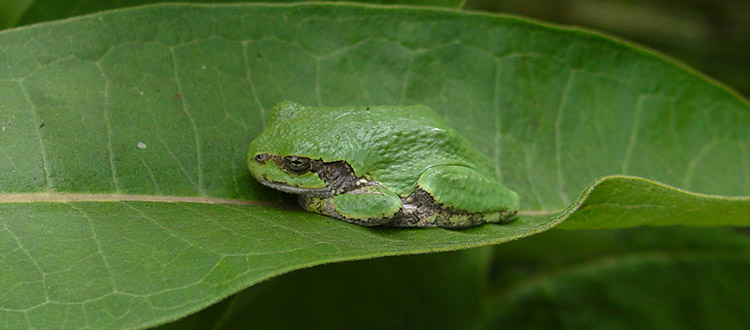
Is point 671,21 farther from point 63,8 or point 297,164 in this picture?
point 63,8

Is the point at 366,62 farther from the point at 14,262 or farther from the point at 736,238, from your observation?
the point at 736,238

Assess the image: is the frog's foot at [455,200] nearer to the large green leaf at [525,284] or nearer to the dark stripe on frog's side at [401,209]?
the dark stripe on frog's side at [401,209]

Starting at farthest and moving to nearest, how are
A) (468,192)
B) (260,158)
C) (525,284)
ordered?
(525,284)
(468,192)
(260,158)

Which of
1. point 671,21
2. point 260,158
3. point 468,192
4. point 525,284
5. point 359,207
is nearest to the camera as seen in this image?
point 260,158

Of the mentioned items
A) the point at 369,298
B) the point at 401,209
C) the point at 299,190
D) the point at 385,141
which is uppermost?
the point at 385,141

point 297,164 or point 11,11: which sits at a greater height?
point 11,11

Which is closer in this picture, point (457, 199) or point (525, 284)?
point (457, 199)

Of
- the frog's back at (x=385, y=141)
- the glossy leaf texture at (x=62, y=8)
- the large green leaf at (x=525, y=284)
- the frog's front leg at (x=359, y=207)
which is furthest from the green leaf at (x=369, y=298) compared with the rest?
the glossy leaf texture at (x=62, y=8)

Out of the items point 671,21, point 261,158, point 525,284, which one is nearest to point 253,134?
point 261,158
